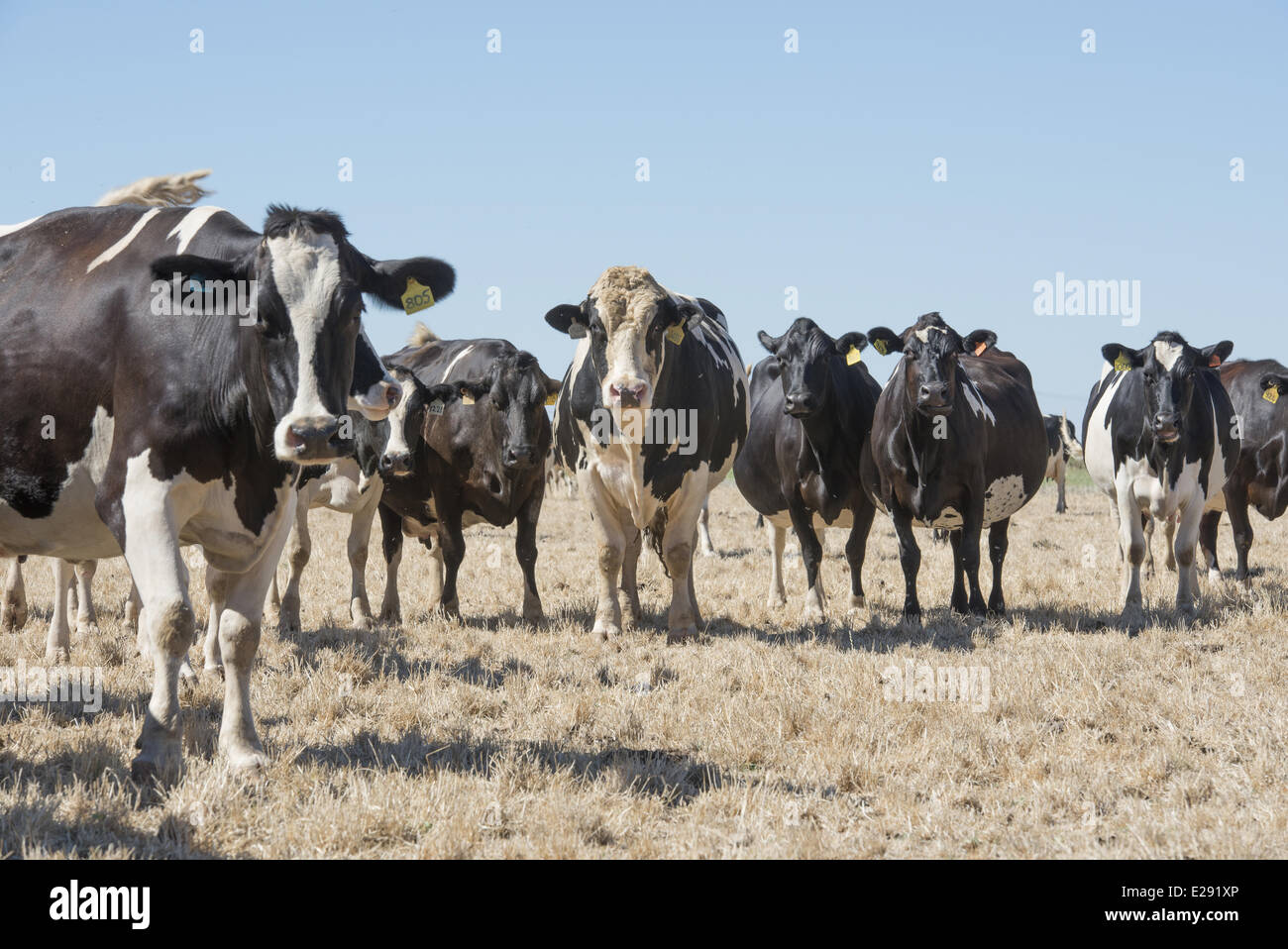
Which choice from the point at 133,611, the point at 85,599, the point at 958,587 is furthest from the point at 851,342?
the point at 85,599

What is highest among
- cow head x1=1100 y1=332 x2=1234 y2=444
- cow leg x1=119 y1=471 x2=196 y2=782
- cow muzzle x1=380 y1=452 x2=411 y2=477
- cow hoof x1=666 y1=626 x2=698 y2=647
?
cow head x1=1100 y1=332 x2=1234 y2=444

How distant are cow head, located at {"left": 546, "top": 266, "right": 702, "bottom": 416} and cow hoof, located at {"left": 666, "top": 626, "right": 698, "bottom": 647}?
69.4 inches

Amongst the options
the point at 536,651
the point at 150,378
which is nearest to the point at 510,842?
the point at 150,378

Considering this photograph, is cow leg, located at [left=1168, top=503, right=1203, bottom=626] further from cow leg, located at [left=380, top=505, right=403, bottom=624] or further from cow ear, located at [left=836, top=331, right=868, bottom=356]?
cow leg, located at [left=380, top=505, right=403, bottom=624]

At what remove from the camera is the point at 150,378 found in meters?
4.89

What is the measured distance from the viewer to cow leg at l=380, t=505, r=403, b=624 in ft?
32.8

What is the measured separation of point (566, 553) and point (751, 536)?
454 cm

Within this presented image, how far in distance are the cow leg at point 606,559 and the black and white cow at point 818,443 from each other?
1.81 metres

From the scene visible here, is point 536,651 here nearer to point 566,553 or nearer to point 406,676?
point 406,676

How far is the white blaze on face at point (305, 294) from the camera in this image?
453 centimetres

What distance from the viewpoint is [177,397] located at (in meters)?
4.83

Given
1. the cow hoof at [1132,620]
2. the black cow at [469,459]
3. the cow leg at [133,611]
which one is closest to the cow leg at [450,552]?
the black cow at [469,459]

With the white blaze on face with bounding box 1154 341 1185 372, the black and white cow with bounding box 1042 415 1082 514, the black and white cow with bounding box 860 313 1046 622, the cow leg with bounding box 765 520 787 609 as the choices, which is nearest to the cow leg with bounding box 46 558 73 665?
the cow leg with bounding box 765 520 787 609

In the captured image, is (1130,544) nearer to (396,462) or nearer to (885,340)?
(885,340)
